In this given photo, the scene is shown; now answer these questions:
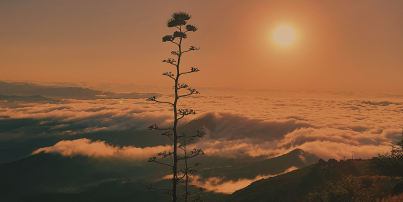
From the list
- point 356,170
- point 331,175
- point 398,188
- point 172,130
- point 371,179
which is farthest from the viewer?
point 331,175

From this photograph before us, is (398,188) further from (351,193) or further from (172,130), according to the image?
(172,130)

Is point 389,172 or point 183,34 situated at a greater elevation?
point 183,34

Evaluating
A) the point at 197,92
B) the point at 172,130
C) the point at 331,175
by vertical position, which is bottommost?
the point at 331,175

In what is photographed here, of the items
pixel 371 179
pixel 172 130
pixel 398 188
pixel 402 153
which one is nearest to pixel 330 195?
pixel 398 188

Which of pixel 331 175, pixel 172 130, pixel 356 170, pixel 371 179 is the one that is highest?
pixel 172 130

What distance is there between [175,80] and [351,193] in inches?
1973

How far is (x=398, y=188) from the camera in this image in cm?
4366

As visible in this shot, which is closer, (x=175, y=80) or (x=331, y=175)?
(x=175, y=80)

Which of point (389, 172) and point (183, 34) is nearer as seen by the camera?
point (183, 34)

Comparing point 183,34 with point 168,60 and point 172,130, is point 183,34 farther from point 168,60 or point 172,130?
point 172,130

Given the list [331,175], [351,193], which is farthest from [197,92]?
[331,175]

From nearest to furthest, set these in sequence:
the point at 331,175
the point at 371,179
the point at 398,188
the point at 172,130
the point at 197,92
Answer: the point at 197,92 < the point at 172,130 < the point at 398,188 < the point at 371,179 < the point at 331,175

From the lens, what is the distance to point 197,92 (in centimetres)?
1415

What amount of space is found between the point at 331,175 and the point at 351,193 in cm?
14482
